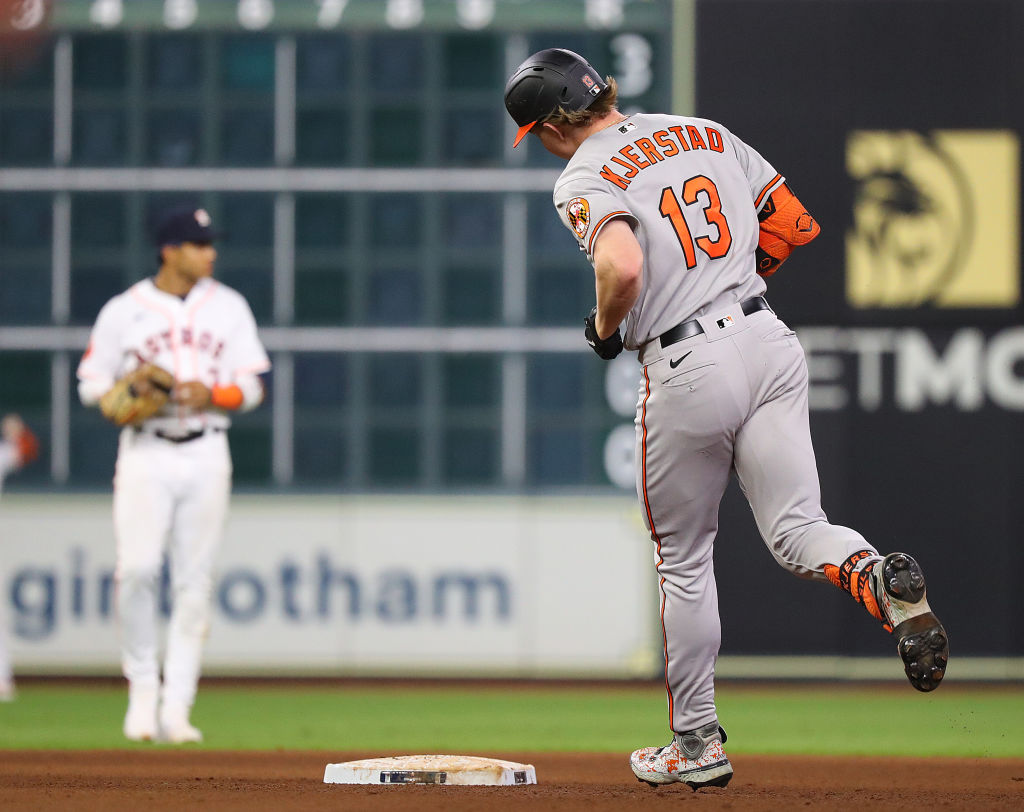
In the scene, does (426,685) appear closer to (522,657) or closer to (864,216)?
(522,657)

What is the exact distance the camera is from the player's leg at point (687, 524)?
476cm

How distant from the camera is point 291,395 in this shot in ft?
35.8

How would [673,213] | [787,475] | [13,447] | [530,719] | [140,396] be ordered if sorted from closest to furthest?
[787,475] < [673,213] < [140,396] < [530,719] < [13,447]

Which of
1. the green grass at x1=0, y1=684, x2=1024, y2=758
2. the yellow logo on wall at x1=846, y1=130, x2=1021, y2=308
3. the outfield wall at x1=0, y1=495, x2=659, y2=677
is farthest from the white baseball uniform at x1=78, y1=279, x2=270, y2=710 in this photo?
the yellow logo on wall at x1=846, y1=130, x2=1021, y2=308

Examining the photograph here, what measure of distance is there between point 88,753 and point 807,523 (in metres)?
3.26

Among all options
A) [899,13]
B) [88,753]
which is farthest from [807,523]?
[899,13]

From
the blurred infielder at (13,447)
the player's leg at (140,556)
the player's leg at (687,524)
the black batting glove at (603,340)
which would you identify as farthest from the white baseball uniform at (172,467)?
the blurred infielder at (13,447)

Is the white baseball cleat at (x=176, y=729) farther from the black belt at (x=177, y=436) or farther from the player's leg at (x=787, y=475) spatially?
the player's leg at (x=787, y=475)

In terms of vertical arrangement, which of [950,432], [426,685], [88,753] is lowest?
[426,685]

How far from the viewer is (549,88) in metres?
4.91

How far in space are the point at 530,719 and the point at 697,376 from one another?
4.51 metres

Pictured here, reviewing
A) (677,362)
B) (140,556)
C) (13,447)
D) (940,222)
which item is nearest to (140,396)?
(140,556)

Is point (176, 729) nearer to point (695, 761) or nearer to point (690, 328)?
point (695, 761)

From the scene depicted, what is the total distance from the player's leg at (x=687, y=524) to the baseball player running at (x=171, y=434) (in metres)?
2.60
